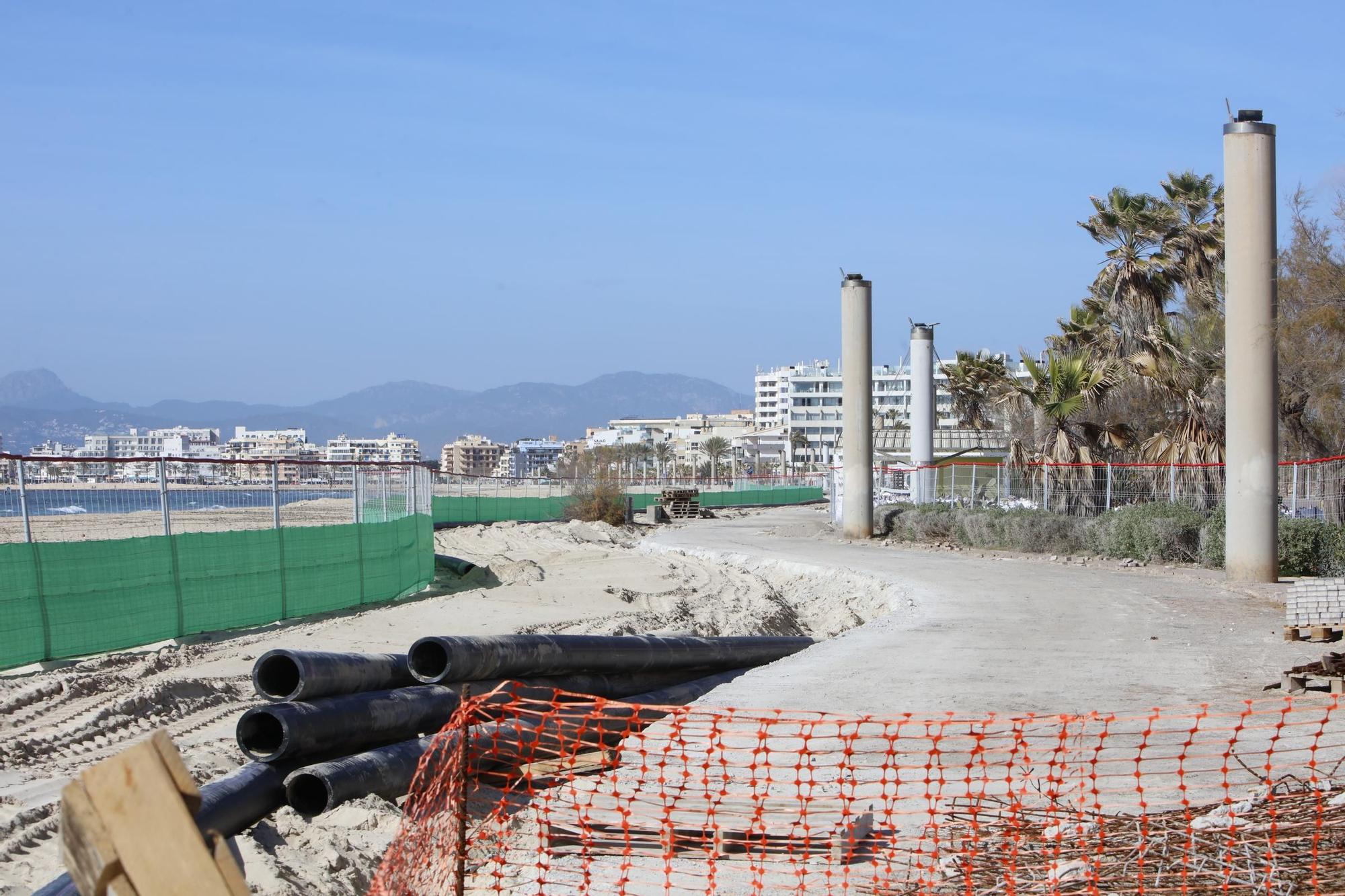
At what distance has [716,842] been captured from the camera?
246 inches

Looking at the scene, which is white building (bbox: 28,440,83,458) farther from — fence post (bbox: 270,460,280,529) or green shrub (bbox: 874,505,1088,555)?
green shrub (bbox: 874,505,1088,555)

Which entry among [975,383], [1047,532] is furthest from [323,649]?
[975,383]

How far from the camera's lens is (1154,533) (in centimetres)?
2400

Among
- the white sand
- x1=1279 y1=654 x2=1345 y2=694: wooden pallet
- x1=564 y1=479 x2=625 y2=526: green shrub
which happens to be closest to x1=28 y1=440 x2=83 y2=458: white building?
the white sand

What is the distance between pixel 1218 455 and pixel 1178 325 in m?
9.10

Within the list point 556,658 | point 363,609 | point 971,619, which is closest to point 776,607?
point 971,619

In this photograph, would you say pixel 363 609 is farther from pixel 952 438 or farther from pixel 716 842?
pixel 952 438

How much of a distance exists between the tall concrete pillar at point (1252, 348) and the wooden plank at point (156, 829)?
787 inches

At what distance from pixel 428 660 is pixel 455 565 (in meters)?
16.8

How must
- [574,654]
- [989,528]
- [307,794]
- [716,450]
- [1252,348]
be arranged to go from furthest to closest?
[716,450] < [989,528] < [1252,348] < [574,654] < [307,794]

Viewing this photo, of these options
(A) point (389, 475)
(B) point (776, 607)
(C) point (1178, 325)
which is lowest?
(B) point (776, 607)

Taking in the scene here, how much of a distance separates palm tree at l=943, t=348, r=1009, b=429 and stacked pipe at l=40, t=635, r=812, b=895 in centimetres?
2747

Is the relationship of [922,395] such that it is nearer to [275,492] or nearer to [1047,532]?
[1047,532]

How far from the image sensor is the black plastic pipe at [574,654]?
30.7 ft
